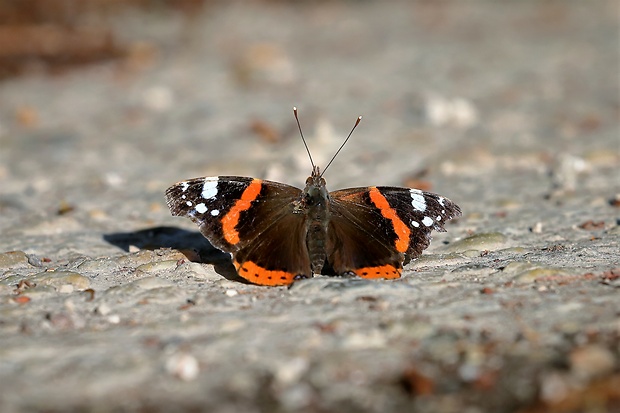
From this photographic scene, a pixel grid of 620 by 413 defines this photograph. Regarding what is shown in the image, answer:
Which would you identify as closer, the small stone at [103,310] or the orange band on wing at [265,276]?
the small stone at [103,310]

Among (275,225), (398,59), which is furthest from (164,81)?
(275,225)

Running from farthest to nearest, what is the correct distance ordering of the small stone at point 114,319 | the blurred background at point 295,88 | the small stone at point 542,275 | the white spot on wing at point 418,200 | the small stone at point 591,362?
the blurred background at point 295,88, the white spot on wing at point 418,200, the small stone at point 542,275, the small stone at point 114,319, the small stone at point 591,362

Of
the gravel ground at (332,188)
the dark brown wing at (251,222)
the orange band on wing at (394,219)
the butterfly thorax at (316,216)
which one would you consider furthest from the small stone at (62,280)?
the orange band on wing at (394,219)

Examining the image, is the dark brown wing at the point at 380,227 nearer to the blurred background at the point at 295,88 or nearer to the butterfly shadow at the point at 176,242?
the butterfly shadow at the point at 176,242

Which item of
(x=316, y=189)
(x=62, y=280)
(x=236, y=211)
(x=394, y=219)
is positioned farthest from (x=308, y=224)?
(x=62, y=280)

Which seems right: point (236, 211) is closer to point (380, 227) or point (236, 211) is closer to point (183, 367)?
point (380, 227)

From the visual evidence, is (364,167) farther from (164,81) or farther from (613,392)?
(613,392)

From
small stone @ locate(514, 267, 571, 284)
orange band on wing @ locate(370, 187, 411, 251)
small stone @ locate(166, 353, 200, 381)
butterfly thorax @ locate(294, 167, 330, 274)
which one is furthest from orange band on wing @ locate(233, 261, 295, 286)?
small stone @ locate(514, 267, 571, 284)
